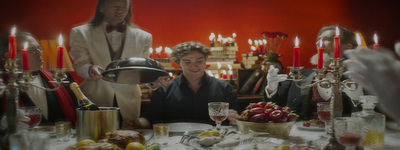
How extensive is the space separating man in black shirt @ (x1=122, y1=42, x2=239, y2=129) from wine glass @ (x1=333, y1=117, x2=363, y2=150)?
1.50m

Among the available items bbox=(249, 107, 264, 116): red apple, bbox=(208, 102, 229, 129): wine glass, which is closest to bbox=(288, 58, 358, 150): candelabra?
bbox=(249, 107, 264, 116): red apple

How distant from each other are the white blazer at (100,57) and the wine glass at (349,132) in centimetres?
160

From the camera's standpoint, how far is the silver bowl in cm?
150

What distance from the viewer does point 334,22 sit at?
4418 mm

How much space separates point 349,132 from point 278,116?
380 mm

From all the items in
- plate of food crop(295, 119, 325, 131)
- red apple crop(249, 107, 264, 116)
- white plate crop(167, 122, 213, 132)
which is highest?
red apple crop(249, 107, 264, 116)

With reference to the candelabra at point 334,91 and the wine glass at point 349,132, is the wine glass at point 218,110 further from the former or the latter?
the wine glass at point 349,132

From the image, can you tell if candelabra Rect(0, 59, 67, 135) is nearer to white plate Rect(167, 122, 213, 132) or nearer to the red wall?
white plate Rect(167, 122, 213, 132)

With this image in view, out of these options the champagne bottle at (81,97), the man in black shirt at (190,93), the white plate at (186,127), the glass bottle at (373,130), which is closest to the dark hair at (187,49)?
the man in black shirt at (190,93)

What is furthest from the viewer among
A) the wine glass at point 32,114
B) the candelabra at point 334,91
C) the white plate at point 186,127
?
the white plate at point 186,127

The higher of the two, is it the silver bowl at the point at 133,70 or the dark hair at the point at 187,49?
the dark hair at the point at 187,49

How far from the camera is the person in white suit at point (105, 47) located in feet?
7.53

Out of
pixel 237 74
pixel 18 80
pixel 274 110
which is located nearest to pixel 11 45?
pixel 18 80

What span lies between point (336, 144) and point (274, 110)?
0.35 m
